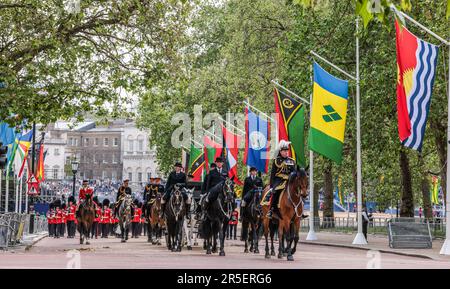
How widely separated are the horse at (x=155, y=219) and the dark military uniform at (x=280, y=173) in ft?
33.9

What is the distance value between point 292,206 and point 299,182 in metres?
0.73

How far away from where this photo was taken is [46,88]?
31.9 metres

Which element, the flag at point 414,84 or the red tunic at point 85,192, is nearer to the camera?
the flag at point 414,84

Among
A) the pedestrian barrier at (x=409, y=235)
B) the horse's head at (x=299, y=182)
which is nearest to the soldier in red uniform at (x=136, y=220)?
the pedestrian barrier at (x=409, y=235)

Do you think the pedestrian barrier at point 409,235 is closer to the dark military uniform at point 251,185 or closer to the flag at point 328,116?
the flag at point 328,116

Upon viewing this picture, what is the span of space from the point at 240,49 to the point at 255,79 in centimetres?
285

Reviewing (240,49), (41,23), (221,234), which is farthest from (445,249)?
(240,49)

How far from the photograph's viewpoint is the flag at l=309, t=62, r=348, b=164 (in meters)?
35.6

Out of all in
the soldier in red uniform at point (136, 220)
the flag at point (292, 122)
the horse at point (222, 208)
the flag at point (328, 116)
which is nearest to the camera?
the horse at point (222, 208)

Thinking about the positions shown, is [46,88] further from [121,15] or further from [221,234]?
[221,234]

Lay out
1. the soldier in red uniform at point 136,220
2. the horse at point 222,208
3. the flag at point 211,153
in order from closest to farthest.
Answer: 1. the horse at point 222,208
2. the soldier in red uniform at point 136,220
3. the flag at point 211,153

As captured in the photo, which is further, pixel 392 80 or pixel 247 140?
pixel 247 140

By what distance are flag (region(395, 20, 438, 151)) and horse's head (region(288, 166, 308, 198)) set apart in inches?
174

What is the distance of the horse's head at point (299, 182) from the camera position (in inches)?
911
